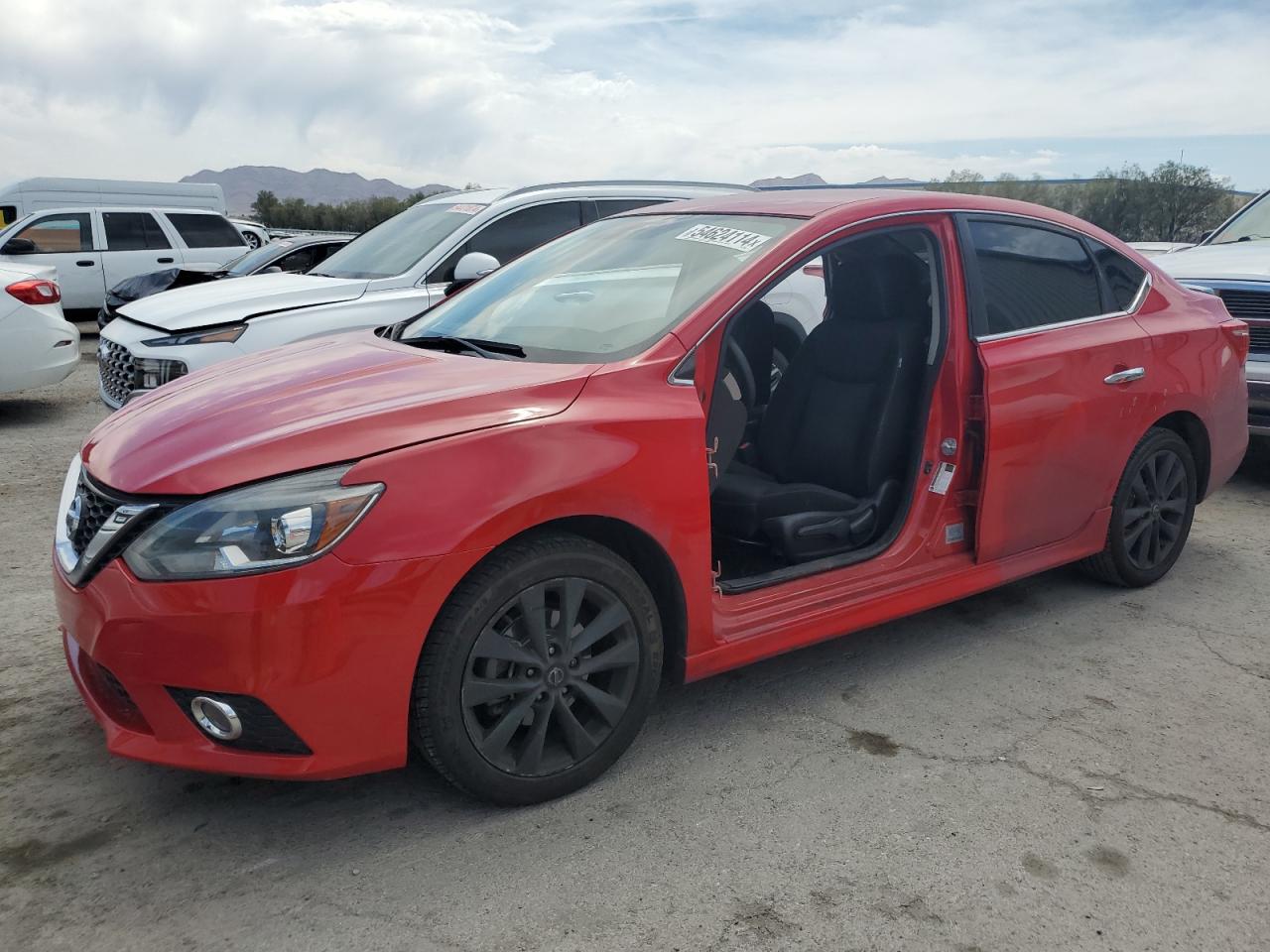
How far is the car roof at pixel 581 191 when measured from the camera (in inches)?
279

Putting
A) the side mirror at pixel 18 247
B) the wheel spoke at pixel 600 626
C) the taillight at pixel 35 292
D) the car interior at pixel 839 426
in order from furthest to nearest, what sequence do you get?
the side mirror at pixel 18 247 → the taillight at pixel 35 292 → the car interior at pixel 839 426 → the wheel spoke at pixel 600 626

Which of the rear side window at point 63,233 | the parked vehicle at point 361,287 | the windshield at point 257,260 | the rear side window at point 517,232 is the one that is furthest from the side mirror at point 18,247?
the rear side window at point 517,232

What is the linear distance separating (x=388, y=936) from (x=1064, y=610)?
302 cm

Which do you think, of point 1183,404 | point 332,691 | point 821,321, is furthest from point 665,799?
point 1183,404

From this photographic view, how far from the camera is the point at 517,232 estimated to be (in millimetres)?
6922

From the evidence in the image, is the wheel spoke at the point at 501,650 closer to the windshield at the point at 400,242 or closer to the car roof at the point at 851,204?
the car roof at the point at 851,204

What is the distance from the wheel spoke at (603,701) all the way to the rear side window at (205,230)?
565 inches

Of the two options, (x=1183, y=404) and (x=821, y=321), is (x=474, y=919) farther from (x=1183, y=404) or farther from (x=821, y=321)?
(x=1183, y=404)

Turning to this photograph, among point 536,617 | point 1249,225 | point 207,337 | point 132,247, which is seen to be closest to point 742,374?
point 536,617

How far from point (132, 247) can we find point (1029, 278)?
13873 millimetres

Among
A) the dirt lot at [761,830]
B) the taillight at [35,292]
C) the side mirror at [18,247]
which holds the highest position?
the side mirror at [18,247]

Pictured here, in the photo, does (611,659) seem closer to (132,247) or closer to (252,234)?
(132,247)

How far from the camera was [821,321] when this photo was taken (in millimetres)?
4191

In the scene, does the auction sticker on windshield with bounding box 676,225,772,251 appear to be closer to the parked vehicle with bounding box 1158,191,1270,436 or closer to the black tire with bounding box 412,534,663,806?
the black tire with bounding box 412,534,663,806
